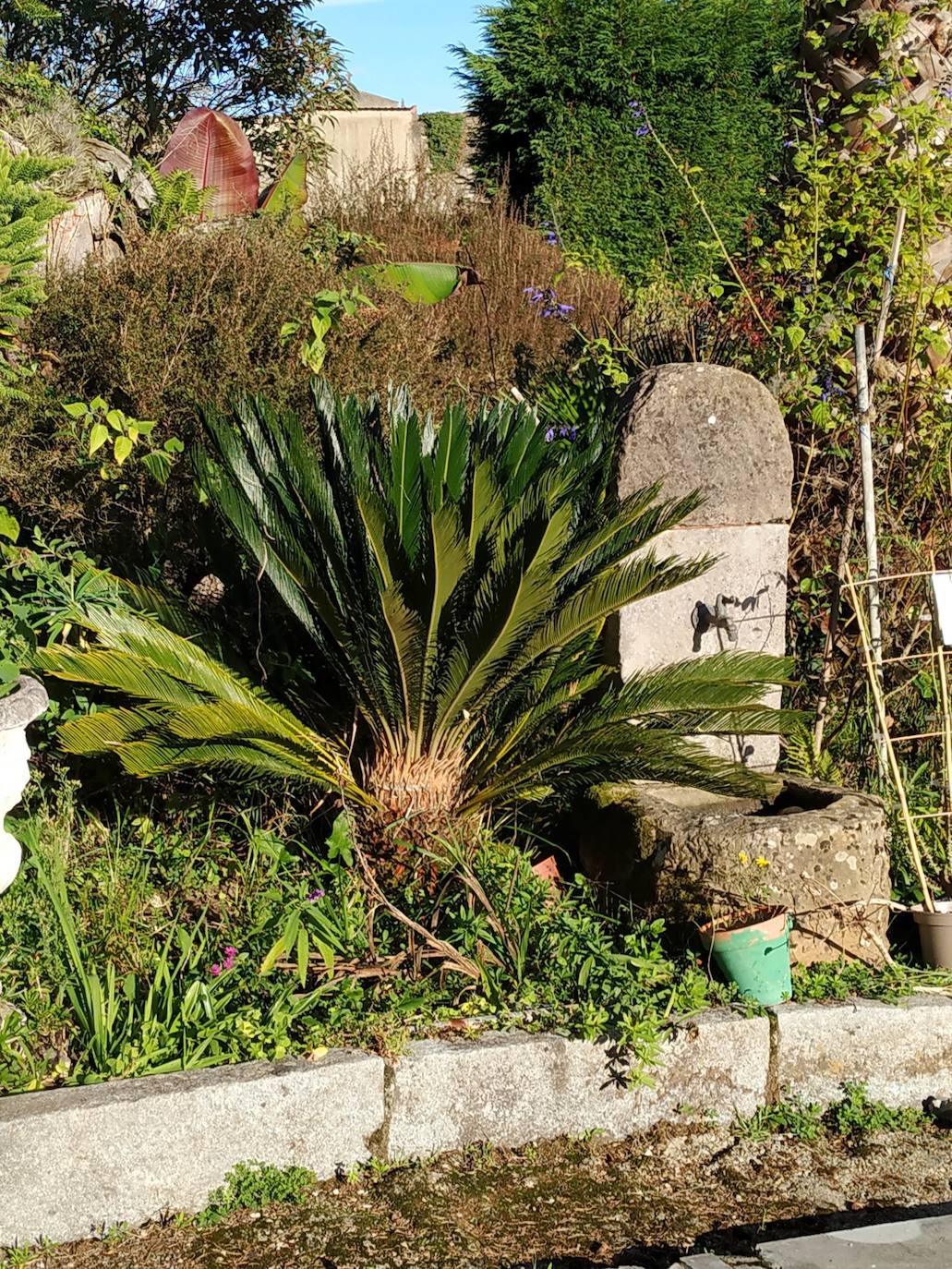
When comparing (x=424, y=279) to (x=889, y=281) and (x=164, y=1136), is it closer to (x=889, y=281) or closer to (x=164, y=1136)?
(x=889, y=281)

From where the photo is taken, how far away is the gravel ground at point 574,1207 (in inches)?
107

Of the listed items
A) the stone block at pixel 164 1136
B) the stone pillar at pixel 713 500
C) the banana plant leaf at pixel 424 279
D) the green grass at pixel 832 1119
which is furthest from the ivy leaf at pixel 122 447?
the green grass at pixel 832 1119

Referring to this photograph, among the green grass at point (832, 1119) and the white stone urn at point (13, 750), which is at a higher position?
the white stone urn at point (13, 750)

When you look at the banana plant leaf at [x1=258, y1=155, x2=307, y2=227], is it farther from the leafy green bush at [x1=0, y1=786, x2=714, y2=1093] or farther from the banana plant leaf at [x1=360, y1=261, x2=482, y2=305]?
the leafy green bush at [x1=0, y1=786, x2=714, y2=1093]

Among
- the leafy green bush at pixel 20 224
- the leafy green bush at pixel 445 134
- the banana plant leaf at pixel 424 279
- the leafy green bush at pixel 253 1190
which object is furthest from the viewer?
the leafy green bush at pixel 445 134

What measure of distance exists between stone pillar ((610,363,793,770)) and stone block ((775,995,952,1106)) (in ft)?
3.97

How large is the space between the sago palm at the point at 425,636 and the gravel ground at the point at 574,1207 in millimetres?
1058

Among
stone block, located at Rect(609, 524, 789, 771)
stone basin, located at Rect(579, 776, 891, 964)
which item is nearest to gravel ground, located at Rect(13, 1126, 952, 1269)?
stone basin, located at Rect(579, 776, 891, 964)

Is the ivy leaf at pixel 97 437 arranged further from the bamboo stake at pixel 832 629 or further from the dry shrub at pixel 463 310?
the bamboo stake at pixel 832 629

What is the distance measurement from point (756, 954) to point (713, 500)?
1.65 m

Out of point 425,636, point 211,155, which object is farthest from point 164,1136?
point 211,155

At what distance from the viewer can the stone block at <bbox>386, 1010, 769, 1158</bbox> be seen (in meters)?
3.06

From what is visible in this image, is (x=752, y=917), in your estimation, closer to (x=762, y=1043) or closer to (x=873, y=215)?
(x=762, y=1043)

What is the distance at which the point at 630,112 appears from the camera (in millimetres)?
11977
